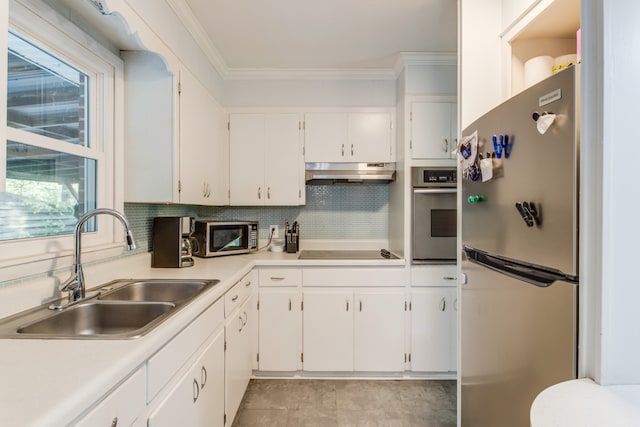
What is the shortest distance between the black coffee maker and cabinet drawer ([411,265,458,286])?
158 cm

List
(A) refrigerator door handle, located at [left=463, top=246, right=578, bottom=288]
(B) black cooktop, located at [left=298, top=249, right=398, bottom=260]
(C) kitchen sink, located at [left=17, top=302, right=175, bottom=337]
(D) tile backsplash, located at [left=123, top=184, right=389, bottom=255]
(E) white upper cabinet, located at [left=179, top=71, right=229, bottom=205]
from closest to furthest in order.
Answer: (A) refrigerator door handle, located at [left=463, top=246, right=578, bottom=288], (C) kitchen sink, located at [left=17, top=302, right=175, bottom=337], (E) white upper cabinet, located at [left=179, top=71, right=229, bottom=205], (B) black cooktop, located at [left=298, top=249, right=398, bottom=260], (D) tile backsplash, located at [left=123, top=184, right=389, bottom=255]

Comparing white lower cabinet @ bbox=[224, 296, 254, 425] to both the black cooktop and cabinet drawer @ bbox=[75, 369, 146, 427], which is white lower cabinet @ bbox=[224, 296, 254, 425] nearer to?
the black cooktop

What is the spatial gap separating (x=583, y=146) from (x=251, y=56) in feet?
7.40

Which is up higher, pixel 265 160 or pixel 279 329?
pixel 265 160

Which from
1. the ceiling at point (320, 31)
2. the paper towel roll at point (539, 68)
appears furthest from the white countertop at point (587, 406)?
the ceiling at point (320, 31)

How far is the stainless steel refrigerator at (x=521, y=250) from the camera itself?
0.85 meters


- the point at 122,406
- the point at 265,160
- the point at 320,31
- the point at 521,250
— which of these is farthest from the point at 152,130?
the point at 521,250

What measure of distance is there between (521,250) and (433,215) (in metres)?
1.35

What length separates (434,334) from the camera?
2338 mm

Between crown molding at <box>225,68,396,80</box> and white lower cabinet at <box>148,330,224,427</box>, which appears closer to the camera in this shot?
white lower cabinet at <box>148,330,224,427</box>

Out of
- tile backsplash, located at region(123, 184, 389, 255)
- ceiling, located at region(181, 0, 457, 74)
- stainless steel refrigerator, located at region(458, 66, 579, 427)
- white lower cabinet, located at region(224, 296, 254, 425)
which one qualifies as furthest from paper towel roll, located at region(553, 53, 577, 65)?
white lower cabinet, located at region(224, 296, 254, 425)

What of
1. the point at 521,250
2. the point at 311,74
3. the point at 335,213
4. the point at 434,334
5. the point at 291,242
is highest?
the point at 311,74

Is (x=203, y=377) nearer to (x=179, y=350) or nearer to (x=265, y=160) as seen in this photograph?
(x=179, y=350)

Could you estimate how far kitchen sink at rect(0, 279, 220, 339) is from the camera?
99 centimetres
